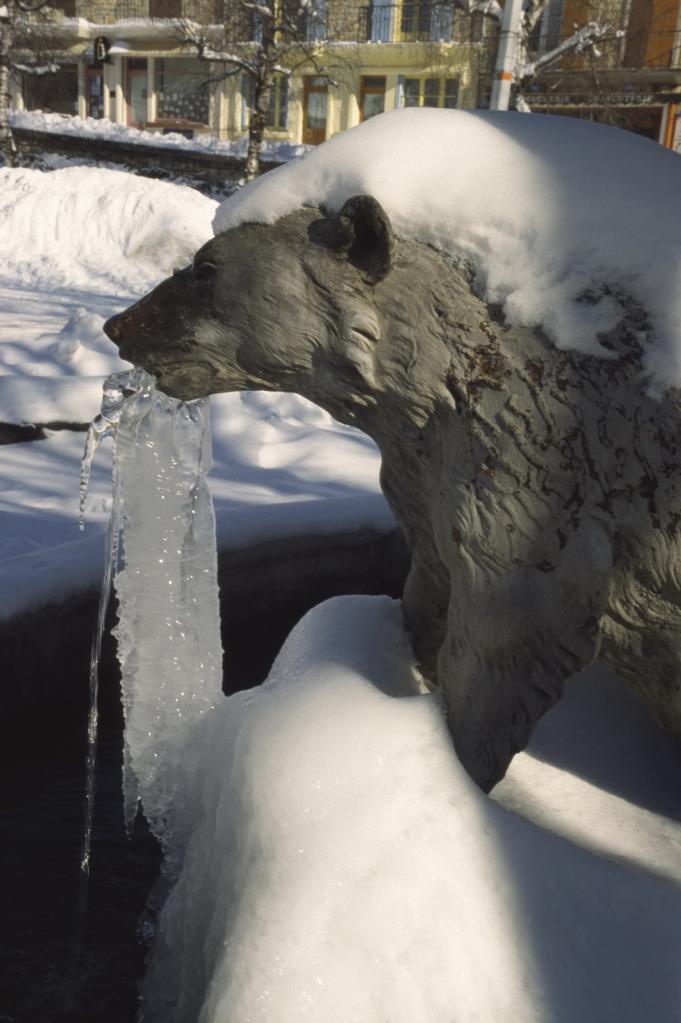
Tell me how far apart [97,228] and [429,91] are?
1328 cm

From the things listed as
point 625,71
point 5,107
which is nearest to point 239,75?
point 5,107

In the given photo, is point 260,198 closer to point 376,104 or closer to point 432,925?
point 432,925

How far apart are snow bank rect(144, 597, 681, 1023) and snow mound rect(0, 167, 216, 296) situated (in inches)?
360

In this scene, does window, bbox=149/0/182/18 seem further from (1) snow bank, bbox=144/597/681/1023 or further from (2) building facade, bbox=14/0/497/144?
(1) snow bank, bbox=144/597/681/1023

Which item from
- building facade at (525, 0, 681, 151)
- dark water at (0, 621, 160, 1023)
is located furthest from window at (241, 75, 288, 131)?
dark water at (0, 621, 160, 1023)

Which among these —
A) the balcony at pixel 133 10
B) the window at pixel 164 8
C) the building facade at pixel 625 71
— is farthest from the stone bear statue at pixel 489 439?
the window at pixel 164 8

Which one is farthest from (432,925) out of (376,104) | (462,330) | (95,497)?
(376,104)

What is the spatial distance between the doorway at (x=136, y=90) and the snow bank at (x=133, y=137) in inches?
161

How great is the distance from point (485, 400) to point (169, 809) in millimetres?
1174

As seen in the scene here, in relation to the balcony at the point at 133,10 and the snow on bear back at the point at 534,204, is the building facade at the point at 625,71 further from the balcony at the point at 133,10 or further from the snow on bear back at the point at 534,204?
the snow on bear back at the point at 534,204

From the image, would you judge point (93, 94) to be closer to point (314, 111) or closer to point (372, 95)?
point (314, 111)

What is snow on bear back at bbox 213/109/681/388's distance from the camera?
137 centimetres

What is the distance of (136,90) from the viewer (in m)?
25.1

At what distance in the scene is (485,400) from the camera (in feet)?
4.62
